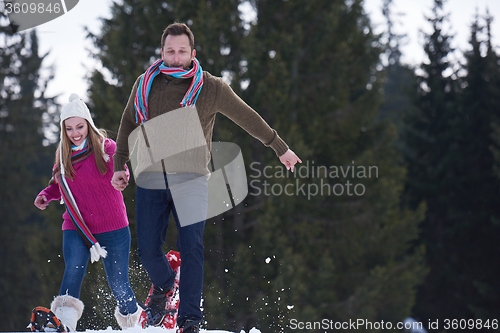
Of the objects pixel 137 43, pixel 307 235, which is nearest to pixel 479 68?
pixel 307 235

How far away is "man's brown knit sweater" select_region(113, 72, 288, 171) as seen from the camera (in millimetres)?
3229

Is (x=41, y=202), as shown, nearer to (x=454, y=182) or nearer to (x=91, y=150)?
(x=91, y=150)

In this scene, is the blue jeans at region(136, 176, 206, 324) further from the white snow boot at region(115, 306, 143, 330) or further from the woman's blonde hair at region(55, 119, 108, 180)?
the white snow boot at region(115, 306, 143, 330)

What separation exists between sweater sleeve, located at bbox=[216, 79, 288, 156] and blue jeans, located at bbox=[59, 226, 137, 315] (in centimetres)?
117

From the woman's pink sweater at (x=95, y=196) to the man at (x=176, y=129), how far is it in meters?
0.28

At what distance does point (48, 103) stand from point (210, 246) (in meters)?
18.9

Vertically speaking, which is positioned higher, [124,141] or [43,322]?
[124,141]

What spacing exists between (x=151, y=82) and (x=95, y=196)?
927mm

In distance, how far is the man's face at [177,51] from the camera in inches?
127

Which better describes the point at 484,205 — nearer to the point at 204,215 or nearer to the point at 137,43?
A: the point at 137,43

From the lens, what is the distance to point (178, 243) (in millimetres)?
3252

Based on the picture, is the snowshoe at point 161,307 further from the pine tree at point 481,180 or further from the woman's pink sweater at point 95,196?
the pine tree at point 481,180

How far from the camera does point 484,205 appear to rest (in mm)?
19531

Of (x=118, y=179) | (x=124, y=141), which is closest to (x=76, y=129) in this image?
(x=124, y=141)
